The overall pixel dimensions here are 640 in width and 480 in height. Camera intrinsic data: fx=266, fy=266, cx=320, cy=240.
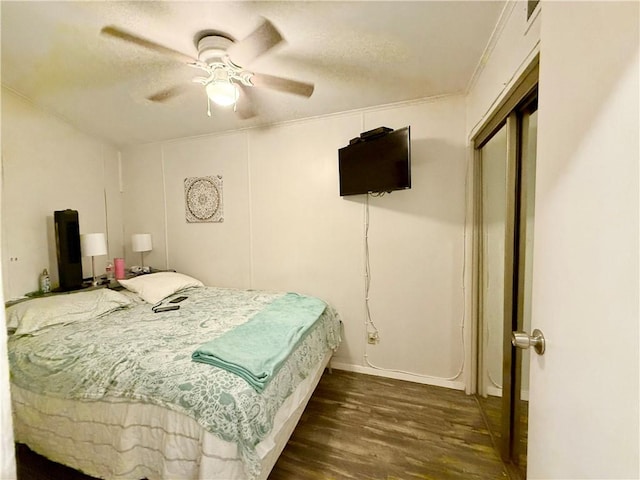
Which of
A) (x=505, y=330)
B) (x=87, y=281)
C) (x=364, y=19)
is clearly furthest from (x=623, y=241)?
(x=87, y=281)

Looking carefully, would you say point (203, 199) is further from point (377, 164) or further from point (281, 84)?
point (377, 164)

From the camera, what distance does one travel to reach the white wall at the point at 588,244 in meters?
0.48

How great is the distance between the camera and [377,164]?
7.53 feet

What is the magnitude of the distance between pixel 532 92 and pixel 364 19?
930 mm

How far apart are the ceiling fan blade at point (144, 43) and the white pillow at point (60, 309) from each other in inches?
74.9

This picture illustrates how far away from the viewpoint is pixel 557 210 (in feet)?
2.38

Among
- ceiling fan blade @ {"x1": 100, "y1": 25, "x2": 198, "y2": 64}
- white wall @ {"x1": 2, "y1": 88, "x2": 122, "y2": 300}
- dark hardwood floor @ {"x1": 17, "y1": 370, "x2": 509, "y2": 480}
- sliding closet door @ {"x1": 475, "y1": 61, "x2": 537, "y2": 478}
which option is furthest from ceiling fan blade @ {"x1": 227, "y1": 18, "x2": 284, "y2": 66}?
dark hardwood floor @ {"x1": 17, "y1": 370, "x2": 509, "y2": 480}

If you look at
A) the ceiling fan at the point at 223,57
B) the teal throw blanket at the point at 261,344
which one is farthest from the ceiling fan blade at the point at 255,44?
the teal throw blanket at the point at 261,344

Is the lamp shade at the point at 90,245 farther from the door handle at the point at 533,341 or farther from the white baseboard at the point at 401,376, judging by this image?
the door handle at the point at 533,341

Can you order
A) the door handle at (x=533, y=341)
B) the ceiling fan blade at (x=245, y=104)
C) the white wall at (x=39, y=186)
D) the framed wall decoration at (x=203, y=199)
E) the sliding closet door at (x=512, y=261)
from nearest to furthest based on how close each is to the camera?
the door handle at (x=533, y=341) < the sliding closet door at (x=512, y=261) < the ceiling fan blade at (x=245, y=104) < the white wall at (x=39, y=186) < the framed wall decoration at (x=203, y=199)

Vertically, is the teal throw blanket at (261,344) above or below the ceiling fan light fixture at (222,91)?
below

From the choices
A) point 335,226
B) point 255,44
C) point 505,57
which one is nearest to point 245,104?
point 255,44

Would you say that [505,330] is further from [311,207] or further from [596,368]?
[311,207]

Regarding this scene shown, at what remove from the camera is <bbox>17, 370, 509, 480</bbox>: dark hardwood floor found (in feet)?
5.15
